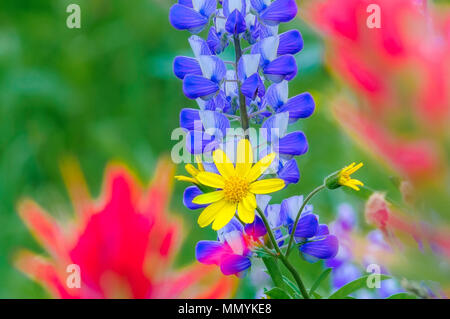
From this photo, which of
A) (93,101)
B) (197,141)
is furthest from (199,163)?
(93,101)

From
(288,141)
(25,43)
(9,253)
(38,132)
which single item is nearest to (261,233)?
(288,141)

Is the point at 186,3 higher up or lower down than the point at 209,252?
higher up

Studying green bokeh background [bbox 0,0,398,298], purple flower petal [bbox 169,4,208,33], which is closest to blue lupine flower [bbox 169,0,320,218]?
purple flower petal [bbox 169,4,208,33]

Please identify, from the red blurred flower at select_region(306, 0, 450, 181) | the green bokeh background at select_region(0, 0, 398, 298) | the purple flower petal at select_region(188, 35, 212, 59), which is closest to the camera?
the red blurred flower at select_region(306, 0, 450, 181)

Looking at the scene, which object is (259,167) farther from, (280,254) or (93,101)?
(93,101)

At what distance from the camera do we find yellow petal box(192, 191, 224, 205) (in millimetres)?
275

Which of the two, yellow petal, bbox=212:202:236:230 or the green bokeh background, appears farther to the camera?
the green bokeh background

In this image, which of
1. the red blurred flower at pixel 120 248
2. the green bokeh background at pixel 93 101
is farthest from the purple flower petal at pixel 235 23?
the green bokeh background at pixel 93 101

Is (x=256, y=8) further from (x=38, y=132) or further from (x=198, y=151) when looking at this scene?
(x=38, y=132)

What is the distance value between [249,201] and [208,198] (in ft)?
0.05

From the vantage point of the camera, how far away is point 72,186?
41 centimetres

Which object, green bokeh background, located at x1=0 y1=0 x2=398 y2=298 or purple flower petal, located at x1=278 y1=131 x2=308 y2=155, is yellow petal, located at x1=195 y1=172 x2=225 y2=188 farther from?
green bokeh background, located at x1=0 y1=0 x2=398 y2=298

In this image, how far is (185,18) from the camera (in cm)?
31

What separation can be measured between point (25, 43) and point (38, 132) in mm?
187
